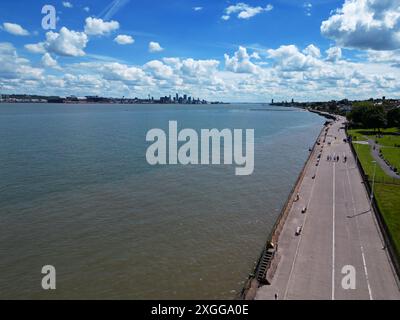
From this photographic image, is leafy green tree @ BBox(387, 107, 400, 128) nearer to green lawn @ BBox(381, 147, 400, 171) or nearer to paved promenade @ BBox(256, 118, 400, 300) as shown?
green lawn @ BBox(381, 147, 400, 171)

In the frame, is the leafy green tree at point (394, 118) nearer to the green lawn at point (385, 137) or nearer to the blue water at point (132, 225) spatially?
the green lawn at point (385, 137)

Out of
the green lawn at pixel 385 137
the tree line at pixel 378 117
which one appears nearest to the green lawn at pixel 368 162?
the green lawn at pixel 385 137

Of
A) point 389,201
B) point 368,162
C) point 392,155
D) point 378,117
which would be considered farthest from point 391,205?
point 378,117

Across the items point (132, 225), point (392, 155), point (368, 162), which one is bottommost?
point (132, 225)

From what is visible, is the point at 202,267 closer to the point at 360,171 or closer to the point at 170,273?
the point at 170,273

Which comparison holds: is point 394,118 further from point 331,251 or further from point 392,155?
point 331,251

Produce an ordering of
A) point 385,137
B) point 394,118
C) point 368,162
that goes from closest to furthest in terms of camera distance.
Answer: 1. point 368,162
2. point 385,137
3. point 394,118
